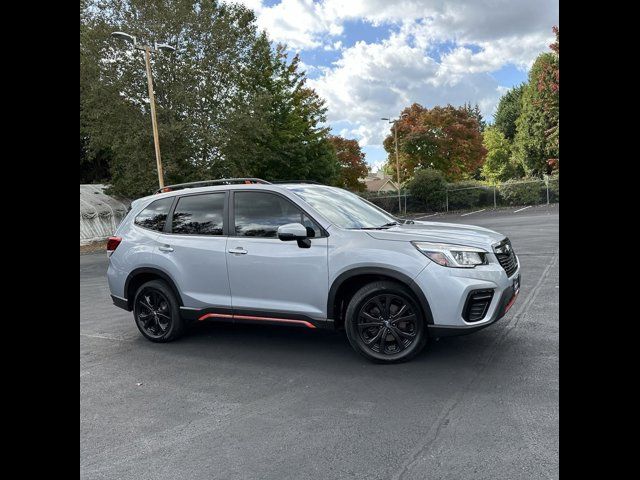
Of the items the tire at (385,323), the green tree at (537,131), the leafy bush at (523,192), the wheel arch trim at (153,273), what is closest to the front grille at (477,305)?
the tire at (385,323)

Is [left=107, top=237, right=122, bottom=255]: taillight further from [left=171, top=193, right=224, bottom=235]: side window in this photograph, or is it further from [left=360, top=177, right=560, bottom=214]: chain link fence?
[left=360, top=177, right=560, bottom=214]: chain link fence

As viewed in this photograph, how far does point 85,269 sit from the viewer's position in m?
14.4

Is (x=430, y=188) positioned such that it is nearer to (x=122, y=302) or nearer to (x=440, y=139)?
(x=440, y=139)

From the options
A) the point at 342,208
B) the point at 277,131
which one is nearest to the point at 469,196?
the point at 277,131

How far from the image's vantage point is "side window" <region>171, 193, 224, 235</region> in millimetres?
5387

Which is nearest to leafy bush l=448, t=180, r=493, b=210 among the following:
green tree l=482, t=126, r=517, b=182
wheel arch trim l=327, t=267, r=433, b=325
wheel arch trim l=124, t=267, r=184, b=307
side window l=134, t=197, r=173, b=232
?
green tree l=482, t=126, r=517, b=182

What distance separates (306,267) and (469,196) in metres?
33.0

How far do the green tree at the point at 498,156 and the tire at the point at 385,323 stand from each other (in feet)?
199

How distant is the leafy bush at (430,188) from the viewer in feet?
117
